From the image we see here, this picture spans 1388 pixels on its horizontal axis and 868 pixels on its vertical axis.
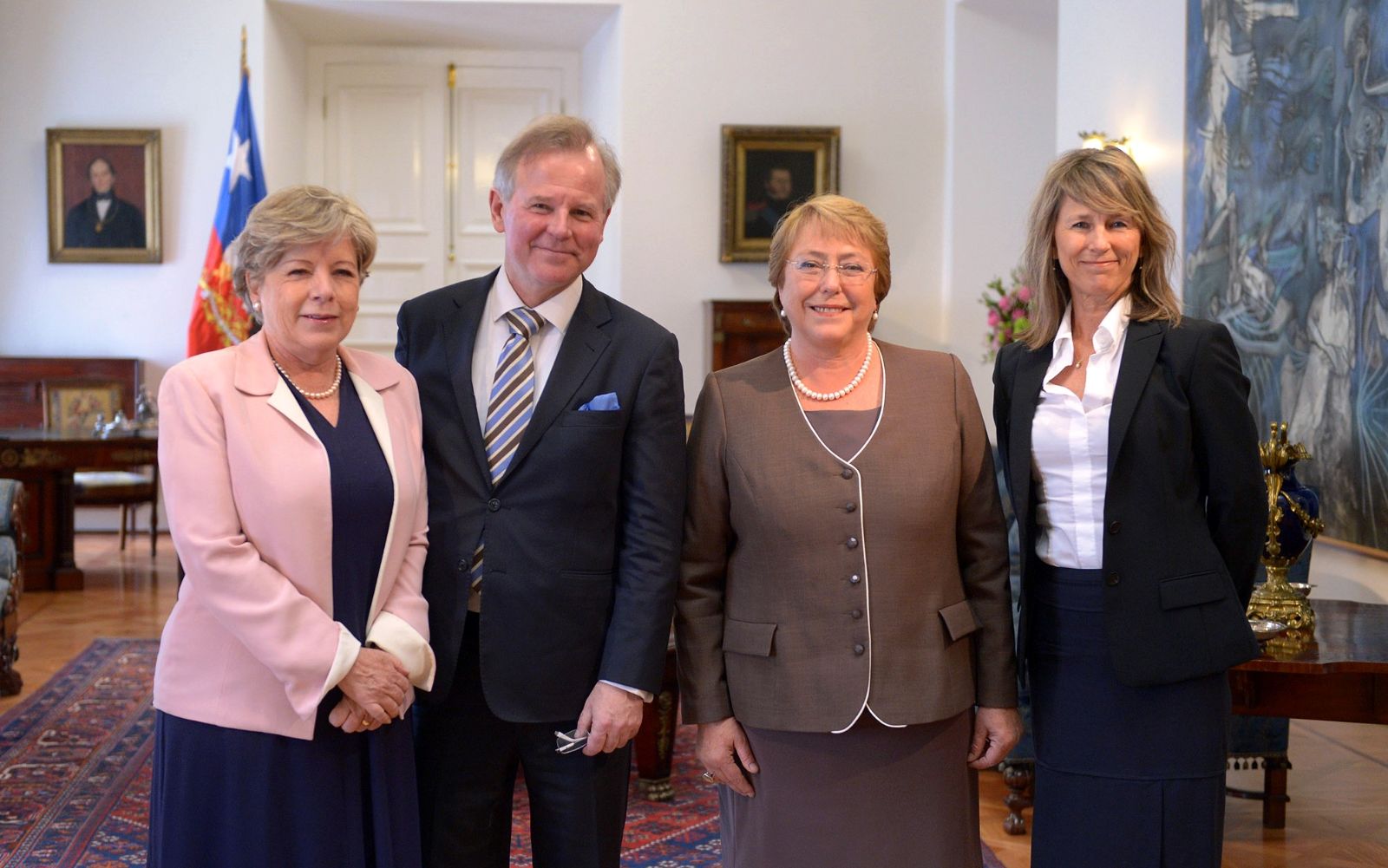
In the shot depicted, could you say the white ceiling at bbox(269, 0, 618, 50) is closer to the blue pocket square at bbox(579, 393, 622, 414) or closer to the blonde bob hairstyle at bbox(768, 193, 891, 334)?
the blonde bob hairstyle at bbox(768, 193, 891, 334)

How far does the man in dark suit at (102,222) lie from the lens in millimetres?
9750

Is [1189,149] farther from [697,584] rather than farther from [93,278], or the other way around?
[93,278]

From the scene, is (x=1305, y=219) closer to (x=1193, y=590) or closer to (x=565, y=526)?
(x=1193, y=590)

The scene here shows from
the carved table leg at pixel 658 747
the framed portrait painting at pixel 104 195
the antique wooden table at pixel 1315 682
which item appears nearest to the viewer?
the antique wooden table at pixel 1315 682

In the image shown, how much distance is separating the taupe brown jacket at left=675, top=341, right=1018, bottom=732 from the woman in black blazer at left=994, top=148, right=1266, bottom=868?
0.11m

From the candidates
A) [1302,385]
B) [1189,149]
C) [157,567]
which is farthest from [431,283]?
[1302,385]

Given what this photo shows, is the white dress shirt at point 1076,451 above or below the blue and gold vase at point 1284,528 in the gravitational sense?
above

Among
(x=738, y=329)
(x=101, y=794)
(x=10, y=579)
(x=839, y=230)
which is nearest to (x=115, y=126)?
(x=738, y=329)

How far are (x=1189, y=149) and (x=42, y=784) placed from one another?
5403mm

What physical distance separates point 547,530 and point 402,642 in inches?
11.8

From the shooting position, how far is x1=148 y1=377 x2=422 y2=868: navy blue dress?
216 centimetres

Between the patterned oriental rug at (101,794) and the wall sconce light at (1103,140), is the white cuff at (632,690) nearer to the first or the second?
the patterned oriental rug at (101,794)

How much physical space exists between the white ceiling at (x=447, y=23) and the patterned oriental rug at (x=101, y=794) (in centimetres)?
538

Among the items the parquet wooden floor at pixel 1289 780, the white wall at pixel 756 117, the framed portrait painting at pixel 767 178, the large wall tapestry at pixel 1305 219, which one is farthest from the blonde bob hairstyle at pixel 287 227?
the framed portrait painting at pixel 767 178
